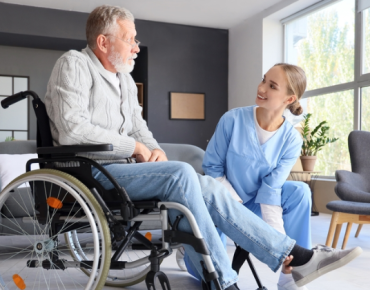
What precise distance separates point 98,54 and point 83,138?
16.4 inches

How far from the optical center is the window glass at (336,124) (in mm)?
5225

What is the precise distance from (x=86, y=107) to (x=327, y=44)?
4847mm

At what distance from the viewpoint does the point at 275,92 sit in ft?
6.29

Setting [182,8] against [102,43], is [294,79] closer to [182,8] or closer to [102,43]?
[102,43]

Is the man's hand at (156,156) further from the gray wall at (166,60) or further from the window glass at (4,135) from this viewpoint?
the window glass at (4,135)

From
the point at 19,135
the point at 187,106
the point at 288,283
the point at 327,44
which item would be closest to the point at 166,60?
the point at 187,106

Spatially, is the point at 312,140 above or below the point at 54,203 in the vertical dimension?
above

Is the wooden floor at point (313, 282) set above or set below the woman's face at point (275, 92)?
below

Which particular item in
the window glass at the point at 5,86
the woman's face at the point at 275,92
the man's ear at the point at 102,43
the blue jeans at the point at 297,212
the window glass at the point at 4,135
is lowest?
the blue jeans at the point at 297,212

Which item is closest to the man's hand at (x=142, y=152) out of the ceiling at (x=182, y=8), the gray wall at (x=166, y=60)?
the ceiling at (x=182, y=8)

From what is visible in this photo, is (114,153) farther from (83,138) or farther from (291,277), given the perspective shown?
(291,277)

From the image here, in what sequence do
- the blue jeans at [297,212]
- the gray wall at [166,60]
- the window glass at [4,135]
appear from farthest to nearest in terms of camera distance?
the window glass at [4,135] < the gray wall at [166,60] < the blue jeans at [297,212]

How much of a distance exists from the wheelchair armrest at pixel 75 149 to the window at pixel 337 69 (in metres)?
4.35

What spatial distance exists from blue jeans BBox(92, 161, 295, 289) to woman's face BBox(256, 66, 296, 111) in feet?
2.07
